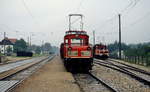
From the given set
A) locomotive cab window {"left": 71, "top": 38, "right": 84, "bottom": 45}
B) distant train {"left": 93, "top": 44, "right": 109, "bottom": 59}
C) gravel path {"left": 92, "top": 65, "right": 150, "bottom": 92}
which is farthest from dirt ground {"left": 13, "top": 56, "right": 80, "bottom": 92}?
distant train {"left": 93, "top": 44, "right": 109, "bottom": 59}

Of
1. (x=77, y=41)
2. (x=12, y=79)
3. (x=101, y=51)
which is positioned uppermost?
(x=77, y=41)

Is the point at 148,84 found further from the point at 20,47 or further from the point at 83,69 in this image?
the point at 20,47

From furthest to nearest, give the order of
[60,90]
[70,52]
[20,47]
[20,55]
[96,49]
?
[20,47] → [20,55] → [96,49] → [70,52] → [60,90]

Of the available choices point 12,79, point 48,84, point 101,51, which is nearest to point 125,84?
point 48,84

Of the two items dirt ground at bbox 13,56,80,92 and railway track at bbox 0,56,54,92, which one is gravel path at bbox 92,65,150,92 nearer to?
dirt ground at bbox 13,56,80,92

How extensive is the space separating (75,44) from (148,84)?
370 inches

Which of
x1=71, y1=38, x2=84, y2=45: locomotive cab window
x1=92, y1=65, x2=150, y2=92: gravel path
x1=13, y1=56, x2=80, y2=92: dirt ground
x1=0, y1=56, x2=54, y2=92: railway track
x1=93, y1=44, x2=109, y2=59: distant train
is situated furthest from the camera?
x1=93, y1=44, x2=109, y2=59: distant train

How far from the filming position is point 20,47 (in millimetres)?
116812

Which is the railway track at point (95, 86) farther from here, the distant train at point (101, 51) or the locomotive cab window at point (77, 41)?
the distant train at point (101, 51)

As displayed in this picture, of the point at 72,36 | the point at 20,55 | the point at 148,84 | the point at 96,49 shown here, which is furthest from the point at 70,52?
the point at 20,55

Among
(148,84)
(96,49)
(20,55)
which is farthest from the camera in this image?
(20,55)

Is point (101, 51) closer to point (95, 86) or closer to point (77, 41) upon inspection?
point (77, 41)

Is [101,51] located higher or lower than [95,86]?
higher

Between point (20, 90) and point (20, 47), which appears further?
point (20, 47)
